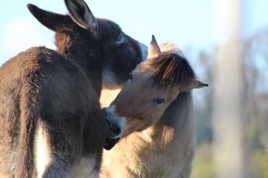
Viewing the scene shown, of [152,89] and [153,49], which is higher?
[153,49]

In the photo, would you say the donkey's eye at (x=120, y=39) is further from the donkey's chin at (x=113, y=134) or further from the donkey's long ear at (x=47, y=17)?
the donkey's chin at (x=113, y=134)

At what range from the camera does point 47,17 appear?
592cm

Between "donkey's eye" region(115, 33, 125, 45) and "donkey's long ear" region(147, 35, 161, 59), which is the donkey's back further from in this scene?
"donkey's eye" region(115, 33, 125, 45)

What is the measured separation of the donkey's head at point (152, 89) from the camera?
5.29 metres

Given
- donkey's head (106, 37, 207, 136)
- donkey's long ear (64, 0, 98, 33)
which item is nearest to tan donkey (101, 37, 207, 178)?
donkey's head (106, 37, 207, 136)

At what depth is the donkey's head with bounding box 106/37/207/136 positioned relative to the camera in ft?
17.3

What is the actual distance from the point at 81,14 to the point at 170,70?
3.50 ft

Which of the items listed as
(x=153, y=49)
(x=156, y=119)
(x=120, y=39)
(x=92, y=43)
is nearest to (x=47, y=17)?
(x=92, y=43)

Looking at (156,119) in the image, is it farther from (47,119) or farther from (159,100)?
(47,119)

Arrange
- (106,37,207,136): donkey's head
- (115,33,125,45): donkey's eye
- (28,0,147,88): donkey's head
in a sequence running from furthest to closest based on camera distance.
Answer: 1. (115,33,125,45): donkey's eye
2. (28,0,147,88): donkey's head
3. (106,37,207,136): donkey's head

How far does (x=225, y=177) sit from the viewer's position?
238 centimetres

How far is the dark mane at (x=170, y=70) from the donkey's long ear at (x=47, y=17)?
110cm

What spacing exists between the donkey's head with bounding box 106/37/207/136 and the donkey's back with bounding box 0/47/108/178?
5.14 ft

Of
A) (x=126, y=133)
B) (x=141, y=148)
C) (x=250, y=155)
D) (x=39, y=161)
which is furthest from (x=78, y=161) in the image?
(x=141, y=148)
